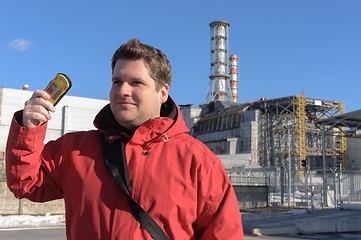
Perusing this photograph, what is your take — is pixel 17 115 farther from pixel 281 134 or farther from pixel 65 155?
pixel 281 134

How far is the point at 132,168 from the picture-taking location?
7.58 ft

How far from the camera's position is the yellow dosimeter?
7.32ft

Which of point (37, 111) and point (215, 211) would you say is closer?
point (37, 111)

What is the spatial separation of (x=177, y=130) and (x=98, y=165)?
465 mm

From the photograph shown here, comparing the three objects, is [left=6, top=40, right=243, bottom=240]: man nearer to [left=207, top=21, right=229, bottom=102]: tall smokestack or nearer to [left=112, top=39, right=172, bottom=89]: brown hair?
[left=112, top=39, right=172, bottom=89]: brown hair

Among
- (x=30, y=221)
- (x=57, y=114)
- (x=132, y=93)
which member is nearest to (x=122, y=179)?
(x=132, y=93)

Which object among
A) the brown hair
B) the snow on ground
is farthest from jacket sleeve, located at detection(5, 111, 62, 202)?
the snow on ground

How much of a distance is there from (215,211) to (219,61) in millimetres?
77913

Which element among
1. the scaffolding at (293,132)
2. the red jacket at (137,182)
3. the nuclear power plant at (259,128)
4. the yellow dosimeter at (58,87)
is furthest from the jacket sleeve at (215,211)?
the scaffolding at (293,132)

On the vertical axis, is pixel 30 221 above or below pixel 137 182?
below

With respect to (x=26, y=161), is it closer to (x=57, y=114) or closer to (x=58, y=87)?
(x=58, y=87)

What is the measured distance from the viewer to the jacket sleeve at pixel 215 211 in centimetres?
229

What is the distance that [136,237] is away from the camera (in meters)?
2.15

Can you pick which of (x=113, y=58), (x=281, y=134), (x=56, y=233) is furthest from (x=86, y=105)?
(x=113, y=58)
